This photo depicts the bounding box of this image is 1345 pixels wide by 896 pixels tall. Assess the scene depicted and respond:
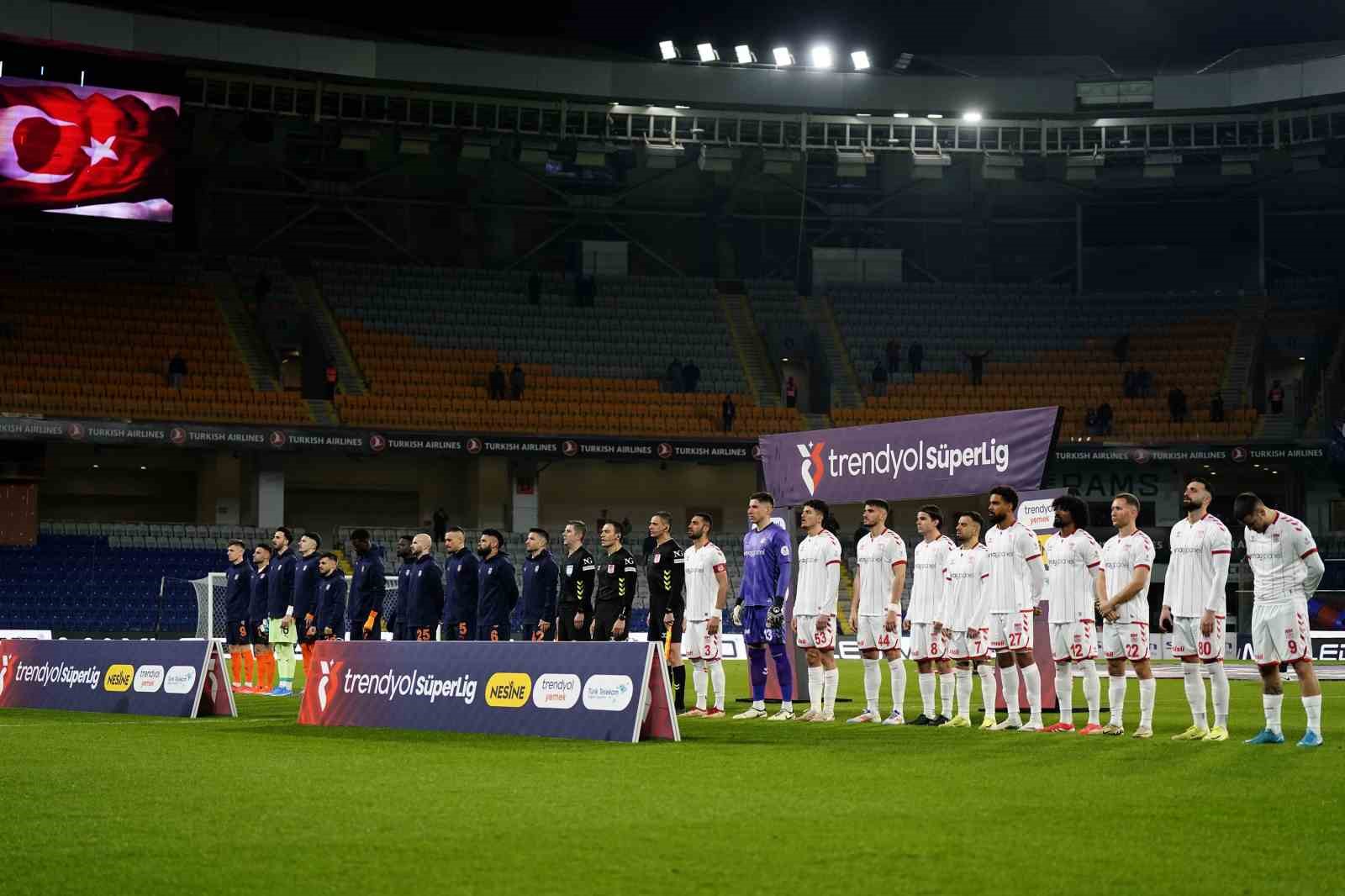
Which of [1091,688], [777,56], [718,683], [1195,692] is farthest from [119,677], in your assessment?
[777,56]

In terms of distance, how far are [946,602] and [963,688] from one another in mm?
1077

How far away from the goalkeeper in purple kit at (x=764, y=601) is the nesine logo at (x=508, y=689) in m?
3.62

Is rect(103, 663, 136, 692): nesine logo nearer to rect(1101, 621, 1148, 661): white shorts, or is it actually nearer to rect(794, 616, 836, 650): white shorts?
rect(794, 616, 836, 650): white shorts

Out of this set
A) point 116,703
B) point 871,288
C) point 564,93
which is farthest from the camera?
point 871,288

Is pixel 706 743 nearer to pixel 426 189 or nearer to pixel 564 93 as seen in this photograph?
pixel 564 93

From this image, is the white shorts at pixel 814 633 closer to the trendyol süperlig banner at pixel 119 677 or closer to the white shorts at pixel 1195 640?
the white shorts at pixel 1195 640

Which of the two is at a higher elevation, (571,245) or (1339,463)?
(571,245)

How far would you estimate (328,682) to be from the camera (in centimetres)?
1515

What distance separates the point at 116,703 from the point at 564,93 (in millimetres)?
27688

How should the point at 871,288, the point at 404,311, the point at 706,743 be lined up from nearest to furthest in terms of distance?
the point at 706,743 → the point at 404,311 → the point at 871,288

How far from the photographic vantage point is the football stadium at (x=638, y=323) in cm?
1906

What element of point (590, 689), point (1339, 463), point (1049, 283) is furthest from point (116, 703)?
point (1049, 283)

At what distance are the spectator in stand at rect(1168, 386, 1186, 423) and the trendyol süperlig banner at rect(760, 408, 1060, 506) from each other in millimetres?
27255

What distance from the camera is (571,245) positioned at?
167 feet
